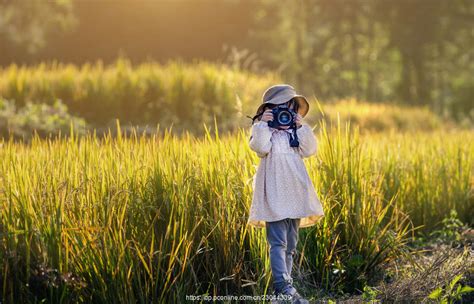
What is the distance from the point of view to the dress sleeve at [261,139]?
183 inches

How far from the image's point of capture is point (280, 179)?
15.5ft

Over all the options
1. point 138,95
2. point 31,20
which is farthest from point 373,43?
point 138,95

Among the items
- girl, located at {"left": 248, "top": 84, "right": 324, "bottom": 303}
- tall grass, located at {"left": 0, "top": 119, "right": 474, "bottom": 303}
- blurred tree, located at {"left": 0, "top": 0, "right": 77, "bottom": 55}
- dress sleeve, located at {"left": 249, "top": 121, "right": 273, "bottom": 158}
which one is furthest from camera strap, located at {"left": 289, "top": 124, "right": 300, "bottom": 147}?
blurred tree, located at {"left": 0, "top": 0, "right": 77, "bottom": 55}

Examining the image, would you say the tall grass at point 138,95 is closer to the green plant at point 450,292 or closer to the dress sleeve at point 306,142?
the dress sleeve at point 306,142

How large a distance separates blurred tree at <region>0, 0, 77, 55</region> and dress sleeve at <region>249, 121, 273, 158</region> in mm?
29131

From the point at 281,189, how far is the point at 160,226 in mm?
826

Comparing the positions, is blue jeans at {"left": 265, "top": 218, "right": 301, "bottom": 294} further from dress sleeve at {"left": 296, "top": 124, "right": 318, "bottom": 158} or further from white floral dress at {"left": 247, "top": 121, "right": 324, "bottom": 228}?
dress sleeve at {"left": 296, "top": 124, "right": 318, "bottom": 158}

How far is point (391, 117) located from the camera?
1952 cm

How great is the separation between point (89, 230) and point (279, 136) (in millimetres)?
1272

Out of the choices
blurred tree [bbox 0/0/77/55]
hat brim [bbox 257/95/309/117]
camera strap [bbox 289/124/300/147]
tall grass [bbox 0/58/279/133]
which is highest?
blurred tree [bbox 0/0/77/55]

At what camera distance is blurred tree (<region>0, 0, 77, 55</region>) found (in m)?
33.3

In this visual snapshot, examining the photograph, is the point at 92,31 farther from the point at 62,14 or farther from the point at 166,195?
the point at 166,195

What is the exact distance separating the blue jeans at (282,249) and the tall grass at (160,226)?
126 mm

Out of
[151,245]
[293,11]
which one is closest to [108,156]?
[151,245]
